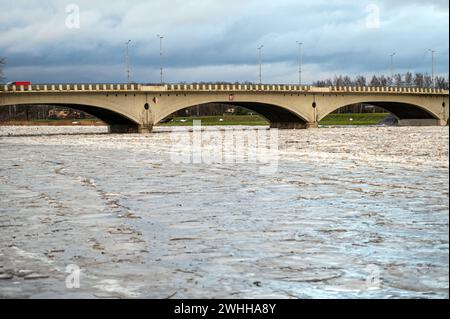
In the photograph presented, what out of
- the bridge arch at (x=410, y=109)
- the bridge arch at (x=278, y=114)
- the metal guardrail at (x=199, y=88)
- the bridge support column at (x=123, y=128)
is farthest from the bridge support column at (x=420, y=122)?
the bridge support column at (x=123, y=128)

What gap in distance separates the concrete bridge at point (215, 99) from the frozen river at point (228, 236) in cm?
4612

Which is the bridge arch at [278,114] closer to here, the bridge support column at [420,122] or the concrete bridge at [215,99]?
the concrete bridge at [215,99]

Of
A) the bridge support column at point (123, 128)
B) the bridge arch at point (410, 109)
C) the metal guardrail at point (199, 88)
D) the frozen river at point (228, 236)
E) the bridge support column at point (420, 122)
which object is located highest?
the metal guardrail at point (199, 88)

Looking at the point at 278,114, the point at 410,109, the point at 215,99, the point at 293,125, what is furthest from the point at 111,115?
the point at 410,109

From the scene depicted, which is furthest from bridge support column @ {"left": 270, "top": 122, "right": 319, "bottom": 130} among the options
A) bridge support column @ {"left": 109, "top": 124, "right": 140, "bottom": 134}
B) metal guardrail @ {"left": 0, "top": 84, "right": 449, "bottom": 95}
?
bridge support column @ {"left": 109, "top": 124, "right": 140, "bottom": 134}

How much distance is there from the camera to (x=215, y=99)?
246 feet

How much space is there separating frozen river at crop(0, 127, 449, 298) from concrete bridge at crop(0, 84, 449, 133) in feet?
151

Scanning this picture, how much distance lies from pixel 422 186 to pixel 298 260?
325 inches

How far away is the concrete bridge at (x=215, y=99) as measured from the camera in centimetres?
6425

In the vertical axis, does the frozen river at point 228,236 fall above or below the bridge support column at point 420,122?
below

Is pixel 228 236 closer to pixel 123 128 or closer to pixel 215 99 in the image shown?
pixel 215 99

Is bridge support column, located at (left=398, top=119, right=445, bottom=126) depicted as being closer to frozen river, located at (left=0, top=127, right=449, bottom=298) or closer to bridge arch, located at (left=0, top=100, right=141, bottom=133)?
bridge arch, located at (left=0, top=100, right=141, bottom=133)
